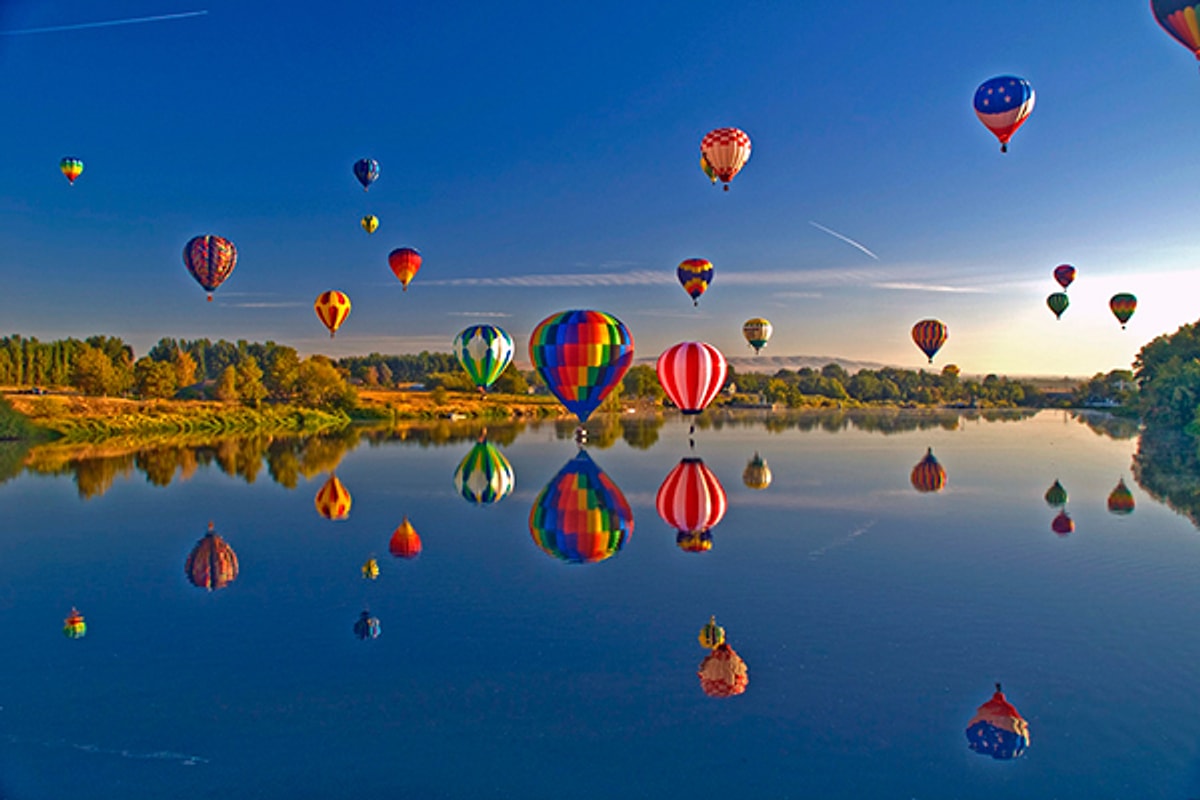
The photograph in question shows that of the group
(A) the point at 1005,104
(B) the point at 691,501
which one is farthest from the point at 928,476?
(A) the point at 1005,104

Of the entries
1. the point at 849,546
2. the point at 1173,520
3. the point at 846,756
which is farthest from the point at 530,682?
the point at 1173,520

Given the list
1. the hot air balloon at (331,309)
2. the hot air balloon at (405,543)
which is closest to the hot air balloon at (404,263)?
the hot air balloon at (331,309)

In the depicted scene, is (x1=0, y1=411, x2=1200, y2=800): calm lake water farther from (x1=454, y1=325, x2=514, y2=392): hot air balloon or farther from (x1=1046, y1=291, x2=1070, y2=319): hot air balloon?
(x1=1046, y1=291, x2=1070, y2=319): hot air balloon

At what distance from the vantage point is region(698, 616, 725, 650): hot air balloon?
9258mm

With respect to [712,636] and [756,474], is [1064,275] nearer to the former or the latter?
[756,474]

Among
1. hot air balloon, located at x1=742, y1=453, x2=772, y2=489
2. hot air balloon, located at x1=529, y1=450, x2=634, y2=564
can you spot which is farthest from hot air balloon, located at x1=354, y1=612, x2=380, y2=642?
hot air balloon, located at x1=742, y1=453, x2=772, y2=489

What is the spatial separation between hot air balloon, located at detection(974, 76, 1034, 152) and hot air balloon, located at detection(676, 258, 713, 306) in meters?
12.8

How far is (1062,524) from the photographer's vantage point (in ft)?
55.6

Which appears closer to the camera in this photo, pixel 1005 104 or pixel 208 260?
pixel 1005 104

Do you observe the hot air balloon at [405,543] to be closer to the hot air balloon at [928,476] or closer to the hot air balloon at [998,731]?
the hot air balloon at [998,731]

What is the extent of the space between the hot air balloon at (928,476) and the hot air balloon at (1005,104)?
32.1 feet

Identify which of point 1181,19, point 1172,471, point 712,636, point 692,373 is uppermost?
point 1181,19

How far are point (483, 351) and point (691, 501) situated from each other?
16225 mm

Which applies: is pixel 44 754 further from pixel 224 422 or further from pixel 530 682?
pixel 224 422
